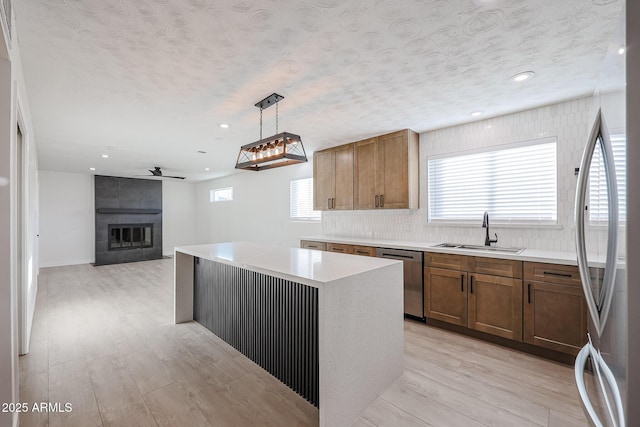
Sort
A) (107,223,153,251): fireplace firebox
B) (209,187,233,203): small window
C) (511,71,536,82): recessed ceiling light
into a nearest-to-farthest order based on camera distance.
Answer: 1. (511,71,536,82): recessed ceiling light
2. (107,223,153,251): fireplace firebox
3. (209,187,233,203): small window

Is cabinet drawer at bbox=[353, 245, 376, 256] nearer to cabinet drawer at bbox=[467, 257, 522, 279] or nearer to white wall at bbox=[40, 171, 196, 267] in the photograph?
cabinet drawer at bbox=[467, 257, 522, 279]

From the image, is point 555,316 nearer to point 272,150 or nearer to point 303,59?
point 272,150

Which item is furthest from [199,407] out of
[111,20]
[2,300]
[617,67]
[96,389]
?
[617,67]

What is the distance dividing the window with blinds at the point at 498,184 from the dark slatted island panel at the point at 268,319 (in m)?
2.58

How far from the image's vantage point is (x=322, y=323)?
1622 millimetres

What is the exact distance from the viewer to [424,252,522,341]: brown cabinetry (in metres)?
2.75

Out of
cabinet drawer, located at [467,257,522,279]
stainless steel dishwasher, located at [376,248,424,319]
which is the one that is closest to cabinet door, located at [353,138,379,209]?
stainless steel dishwasher, located at [376,248,424,319]

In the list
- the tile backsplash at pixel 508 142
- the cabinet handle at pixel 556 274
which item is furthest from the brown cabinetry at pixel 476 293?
the tile backsplash at pixel 508 142

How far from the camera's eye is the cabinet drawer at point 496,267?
2.73 meters

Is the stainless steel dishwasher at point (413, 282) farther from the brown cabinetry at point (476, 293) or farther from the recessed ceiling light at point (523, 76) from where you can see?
the recessed ceiling light at point (523, 76)

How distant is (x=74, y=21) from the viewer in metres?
1.67

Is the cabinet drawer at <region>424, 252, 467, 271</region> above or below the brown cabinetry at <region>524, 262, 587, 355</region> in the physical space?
above

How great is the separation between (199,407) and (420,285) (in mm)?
2532

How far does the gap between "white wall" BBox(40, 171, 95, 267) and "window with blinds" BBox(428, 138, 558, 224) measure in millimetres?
8556
